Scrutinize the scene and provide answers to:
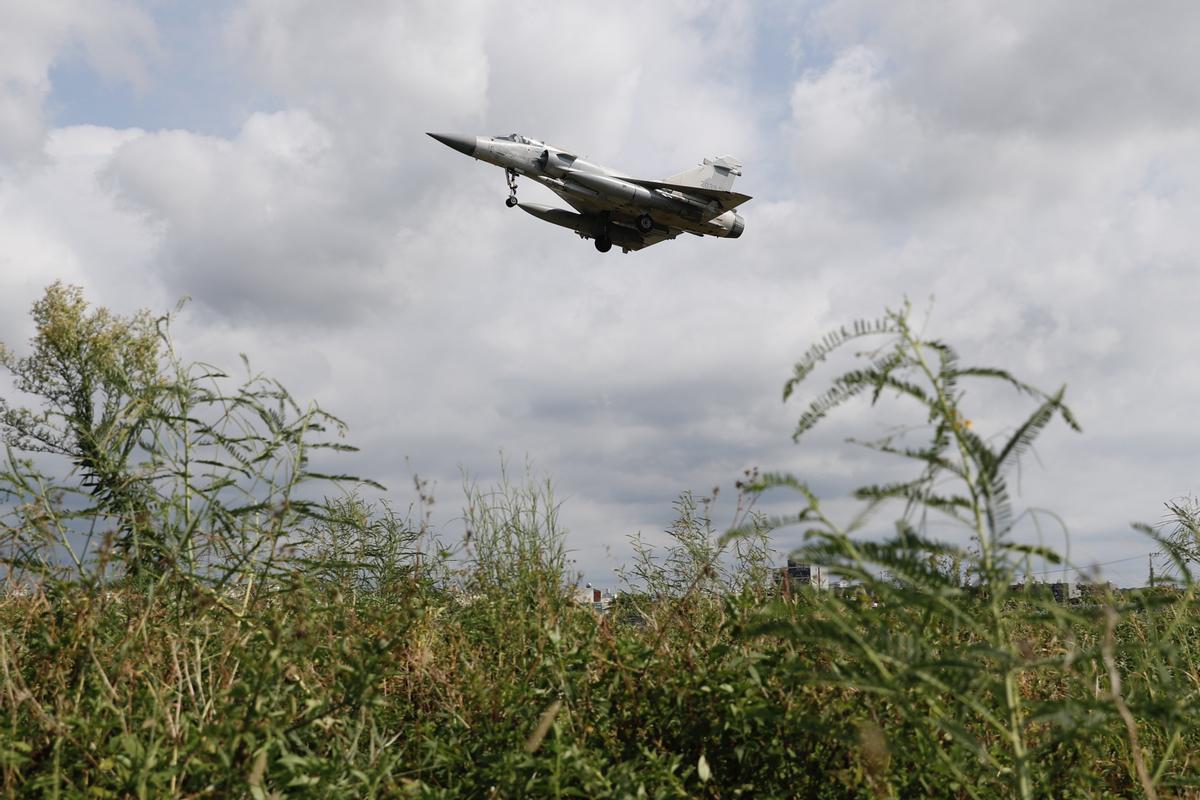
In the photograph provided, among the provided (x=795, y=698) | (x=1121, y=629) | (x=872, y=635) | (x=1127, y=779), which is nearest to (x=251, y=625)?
(x=795, y=698)

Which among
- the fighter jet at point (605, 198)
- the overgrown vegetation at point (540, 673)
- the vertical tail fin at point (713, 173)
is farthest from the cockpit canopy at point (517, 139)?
the overgrown vegetation at point (540, 673)

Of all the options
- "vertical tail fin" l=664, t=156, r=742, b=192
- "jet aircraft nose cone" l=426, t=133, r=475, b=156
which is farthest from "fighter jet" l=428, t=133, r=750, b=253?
"vertical tail fin" l=664, t=156, r=742, b=192

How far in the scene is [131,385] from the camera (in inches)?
149

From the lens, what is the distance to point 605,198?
3092 centimetres

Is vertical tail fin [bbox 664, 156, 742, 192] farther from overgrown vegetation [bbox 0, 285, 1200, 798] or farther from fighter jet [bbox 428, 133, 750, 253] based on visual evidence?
overgrown vegetation [bbox 0, 285, 1200, 798]

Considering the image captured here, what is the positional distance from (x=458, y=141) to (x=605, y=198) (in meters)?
4.97

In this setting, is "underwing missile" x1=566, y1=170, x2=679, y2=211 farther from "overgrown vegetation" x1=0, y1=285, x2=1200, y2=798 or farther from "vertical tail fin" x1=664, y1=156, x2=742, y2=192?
"overgrown vegetation" x1=0, y1=285, x2=1200, y2=798

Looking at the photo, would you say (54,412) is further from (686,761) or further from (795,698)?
(795,698)

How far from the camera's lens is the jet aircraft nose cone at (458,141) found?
29.4m

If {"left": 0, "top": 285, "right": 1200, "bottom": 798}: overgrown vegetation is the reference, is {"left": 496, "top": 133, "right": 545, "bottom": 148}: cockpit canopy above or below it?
above

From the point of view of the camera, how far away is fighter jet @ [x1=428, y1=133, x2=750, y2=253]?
97.9ft

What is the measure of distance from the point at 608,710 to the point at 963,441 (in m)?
1.62

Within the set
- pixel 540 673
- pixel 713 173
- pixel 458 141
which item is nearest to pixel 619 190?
pixel 458 141

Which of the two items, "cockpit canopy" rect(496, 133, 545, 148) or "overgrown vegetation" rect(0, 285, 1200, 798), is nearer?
"overgrown vegetation" rect(0, 285, 1200, 798)
